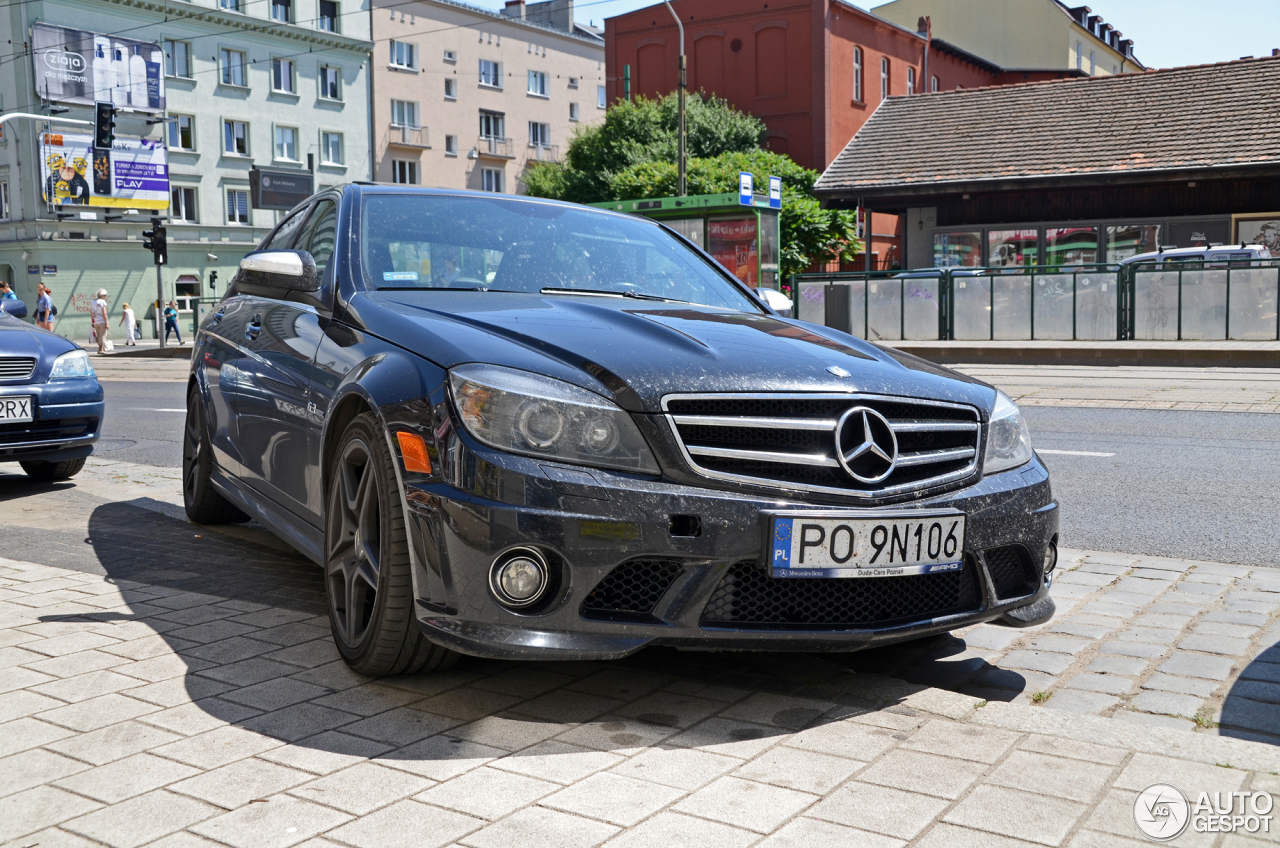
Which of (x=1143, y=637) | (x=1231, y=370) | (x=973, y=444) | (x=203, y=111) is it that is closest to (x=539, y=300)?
(x=973, y=444)

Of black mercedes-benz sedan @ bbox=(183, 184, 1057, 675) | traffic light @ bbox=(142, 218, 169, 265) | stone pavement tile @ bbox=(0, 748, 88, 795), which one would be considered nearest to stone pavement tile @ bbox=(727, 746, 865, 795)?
black mercedes-benz sedan @ bbox=(183, 184, 1057, 675)

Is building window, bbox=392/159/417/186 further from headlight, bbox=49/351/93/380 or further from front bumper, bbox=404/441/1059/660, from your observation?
front bumper, bbox=404/441/1059/660

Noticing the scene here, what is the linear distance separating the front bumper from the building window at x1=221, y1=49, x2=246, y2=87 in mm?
50802

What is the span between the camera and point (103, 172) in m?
43.9

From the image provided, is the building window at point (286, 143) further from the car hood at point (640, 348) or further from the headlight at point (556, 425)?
the headlight at point (556, 425)

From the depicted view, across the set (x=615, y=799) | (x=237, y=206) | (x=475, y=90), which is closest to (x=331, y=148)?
(x=237, y=206)

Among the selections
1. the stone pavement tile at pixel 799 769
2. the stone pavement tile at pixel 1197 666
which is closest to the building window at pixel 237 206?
the stone pavement tile at pixel 1197 666

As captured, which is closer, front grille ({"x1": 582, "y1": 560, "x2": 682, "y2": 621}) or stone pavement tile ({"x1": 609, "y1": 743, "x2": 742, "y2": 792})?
stone pavement tile ({"x1": 609, "y1": 743, "x2": 742, "y2": 792})

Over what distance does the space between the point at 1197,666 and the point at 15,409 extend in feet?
20.8

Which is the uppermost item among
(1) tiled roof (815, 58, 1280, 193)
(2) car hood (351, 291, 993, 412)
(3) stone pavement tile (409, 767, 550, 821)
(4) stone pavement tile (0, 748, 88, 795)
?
(1) tiled roof (815, 58, 1280, 193)

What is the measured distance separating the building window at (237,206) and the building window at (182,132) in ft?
7.79

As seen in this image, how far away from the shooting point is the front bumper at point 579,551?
289 centimetres

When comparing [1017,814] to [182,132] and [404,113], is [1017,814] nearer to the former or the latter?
[182,132]

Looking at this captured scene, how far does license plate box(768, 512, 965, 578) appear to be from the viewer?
2.95 m
